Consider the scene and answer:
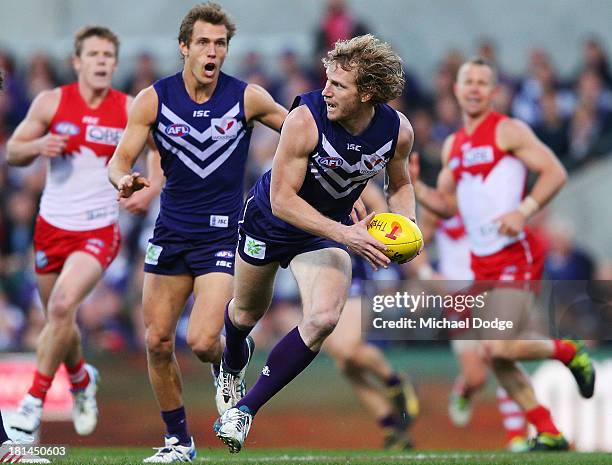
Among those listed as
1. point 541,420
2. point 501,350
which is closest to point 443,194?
point 501,350

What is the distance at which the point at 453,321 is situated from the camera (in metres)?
11.2

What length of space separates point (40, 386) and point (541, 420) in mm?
4077

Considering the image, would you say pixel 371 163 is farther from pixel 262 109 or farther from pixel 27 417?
pixel 27 417

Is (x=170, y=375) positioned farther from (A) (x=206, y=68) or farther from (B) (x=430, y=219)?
(B) (x=430, y=219)

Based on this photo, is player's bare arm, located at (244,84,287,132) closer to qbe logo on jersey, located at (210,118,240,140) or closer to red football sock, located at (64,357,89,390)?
qbe logo on jersey, located at (210,118,240,140)

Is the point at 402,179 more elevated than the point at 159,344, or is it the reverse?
the point at 402,179

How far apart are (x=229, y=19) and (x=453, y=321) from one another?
159 inches

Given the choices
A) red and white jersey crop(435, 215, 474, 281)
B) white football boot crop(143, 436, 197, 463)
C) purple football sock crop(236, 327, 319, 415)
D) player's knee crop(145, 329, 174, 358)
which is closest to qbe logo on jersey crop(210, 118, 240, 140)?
player's knee crop(145, 329, 174, 358)

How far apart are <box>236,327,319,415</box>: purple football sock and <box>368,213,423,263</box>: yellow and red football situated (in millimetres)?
793

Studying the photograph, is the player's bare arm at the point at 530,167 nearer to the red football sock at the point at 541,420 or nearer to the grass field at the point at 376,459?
the red football sock at the point at 541,420

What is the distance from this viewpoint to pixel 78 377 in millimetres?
10273

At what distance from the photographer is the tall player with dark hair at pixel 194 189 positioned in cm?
848

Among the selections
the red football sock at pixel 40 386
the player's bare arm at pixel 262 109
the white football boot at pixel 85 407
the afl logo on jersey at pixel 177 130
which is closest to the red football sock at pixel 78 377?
the white football boot at pixel 85 407

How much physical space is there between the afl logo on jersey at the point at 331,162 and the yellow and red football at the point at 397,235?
0.41 meters
